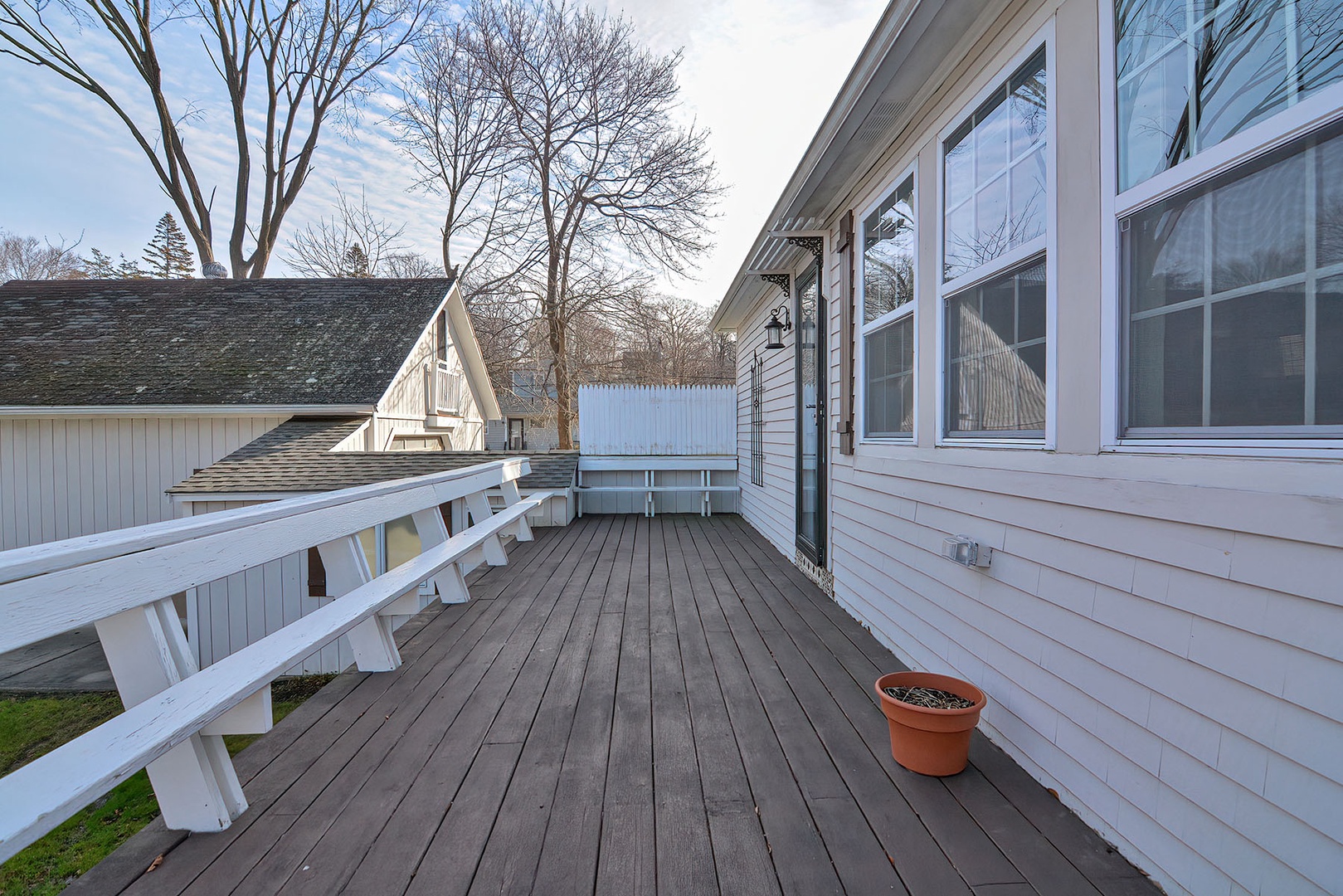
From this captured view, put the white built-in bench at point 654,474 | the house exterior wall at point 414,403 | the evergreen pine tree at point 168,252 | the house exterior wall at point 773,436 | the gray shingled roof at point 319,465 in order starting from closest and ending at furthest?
the house exterior wall at point 773,436
the gray shingled roof at point 319,465
the white built-in bench at point 654,474
the house exterior wall at point 414,403
the evergreen pine tree at point 168,252

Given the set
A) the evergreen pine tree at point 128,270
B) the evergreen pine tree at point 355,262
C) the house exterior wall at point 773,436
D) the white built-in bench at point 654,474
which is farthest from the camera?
the evergreen pine tree at point 128,270

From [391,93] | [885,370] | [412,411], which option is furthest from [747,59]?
[391,93]

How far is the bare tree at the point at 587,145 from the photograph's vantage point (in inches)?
607

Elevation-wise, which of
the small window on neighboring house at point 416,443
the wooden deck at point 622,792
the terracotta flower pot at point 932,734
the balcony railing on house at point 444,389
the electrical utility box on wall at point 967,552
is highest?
the balcony railing on house at point 444,389

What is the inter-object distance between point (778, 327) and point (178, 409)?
30.2ft

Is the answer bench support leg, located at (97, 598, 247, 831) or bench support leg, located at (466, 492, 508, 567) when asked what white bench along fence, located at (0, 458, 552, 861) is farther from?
bench support leg, located at (466, 492, 508, 567)

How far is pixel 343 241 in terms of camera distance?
1914 centimetres


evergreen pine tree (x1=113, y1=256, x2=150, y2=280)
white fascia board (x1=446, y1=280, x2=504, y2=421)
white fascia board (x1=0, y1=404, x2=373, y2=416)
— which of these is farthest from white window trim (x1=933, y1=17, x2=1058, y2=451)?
evergreen pine tree (x1=113, y1=256, x2=150, y2=280)

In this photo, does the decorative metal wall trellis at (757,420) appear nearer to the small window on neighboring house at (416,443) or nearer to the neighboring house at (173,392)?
the neighboring house at (173,392)

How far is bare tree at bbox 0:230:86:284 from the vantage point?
23.9m

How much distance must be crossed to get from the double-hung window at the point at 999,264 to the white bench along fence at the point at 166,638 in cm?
245

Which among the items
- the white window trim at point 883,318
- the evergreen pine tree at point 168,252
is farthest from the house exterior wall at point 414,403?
the evergreen pine tree at point 168,252

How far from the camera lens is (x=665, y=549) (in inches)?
248

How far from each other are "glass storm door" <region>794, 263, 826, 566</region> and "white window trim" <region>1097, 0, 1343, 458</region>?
276cm
